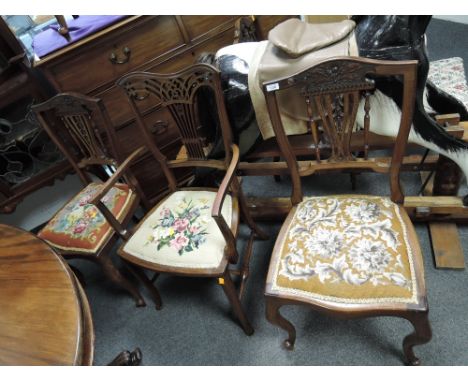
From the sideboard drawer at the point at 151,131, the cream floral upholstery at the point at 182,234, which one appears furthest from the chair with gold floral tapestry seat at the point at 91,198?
the sideboard drawer at the point at 151,131

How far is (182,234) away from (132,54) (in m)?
1.02

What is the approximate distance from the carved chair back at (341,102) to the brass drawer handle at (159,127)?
936 mm

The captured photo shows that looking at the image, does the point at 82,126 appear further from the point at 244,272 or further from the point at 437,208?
the point at 437,208

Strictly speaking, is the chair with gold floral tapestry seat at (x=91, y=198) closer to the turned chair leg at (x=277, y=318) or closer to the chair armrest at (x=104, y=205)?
A: the chair armrest at (x=104, y=205)

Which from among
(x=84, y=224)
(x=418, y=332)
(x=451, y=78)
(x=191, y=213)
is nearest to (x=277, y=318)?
(x=418, y=332)

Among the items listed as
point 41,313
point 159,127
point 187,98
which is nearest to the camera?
point 41,313

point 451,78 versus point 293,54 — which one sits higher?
point 293,54

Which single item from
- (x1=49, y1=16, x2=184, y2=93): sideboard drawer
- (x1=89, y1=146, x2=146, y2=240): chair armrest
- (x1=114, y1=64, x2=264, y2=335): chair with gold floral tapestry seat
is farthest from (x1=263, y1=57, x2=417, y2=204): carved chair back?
(x1=49, y1=16, x2=184, y2=93): sideboard drawer

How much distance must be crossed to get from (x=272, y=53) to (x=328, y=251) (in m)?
0.78

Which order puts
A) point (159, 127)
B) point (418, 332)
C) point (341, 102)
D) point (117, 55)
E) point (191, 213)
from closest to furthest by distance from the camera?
point (418, 332) < point (341, 102) < point (191, 213) < point (117, 55) < point (159, 127)

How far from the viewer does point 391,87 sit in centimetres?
117

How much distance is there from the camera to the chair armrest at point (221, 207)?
1.10 meters

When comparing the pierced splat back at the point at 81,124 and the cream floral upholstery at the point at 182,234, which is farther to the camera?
the pierced splat back at the point at 81,124
